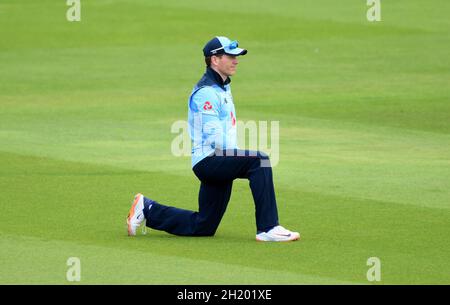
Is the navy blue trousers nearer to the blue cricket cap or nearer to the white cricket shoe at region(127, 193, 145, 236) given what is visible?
the white cricket shoe at region(127, 193, 145, 236)

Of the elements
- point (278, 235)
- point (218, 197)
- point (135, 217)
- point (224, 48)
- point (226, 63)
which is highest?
point (224, 48)

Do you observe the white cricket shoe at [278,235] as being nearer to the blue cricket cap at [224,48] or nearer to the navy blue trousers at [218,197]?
the navy blue trousers at [218,197]

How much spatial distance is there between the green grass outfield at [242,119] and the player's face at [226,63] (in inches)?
58.6

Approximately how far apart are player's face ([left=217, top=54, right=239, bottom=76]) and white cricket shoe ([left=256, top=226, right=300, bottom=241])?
4.78 feet

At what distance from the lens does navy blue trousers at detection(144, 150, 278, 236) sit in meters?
11.3

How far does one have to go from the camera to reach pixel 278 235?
37.3 feet

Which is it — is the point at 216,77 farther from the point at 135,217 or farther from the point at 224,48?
the point at 135,217

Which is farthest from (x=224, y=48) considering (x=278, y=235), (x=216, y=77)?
(x=278, y=235)

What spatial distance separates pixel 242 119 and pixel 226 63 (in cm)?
867

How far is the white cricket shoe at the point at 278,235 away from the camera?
447 inches

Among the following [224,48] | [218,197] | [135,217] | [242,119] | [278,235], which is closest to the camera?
[278,235]

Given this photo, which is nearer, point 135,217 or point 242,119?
point 135,217

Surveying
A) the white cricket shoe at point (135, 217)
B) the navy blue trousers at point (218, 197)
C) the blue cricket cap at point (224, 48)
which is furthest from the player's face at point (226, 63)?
the white cricket shoe at point (135, 217)

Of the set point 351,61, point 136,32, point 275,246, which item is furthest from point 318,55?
point 275,246
